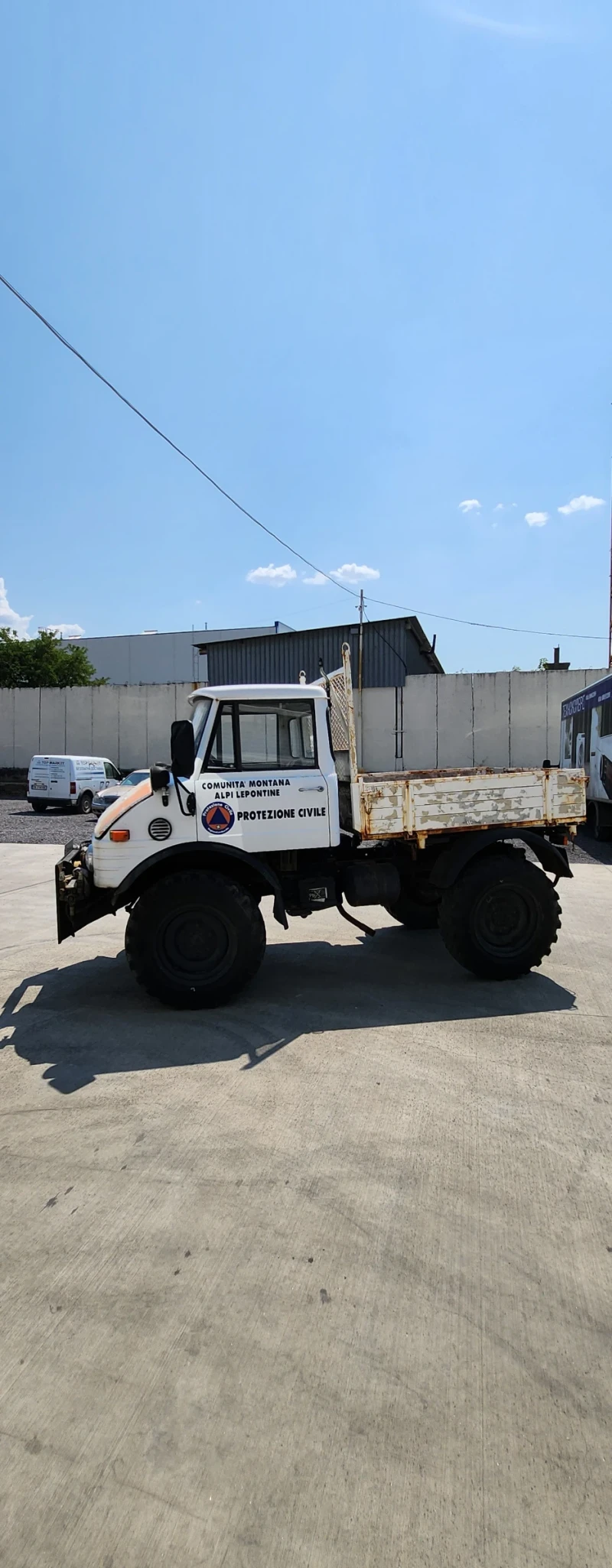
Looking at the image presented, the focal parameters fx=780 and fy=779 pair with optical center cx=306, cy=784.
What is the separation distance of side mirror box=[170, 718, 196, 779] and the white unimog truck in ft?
0.03

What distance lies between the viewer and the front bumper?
557cm

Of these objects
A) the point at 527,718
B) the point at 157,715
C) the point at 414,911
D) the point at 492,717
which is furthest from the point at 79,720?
the point at 414,911

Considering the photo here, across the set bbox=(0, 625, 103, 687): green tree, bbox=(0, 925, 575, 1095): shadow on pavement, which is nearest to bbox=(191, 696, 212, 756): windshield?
bbox=(0, 925, 575, 1095): shadow on pavement

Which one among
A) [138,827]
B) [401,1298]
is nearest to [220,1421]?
[401,1298]

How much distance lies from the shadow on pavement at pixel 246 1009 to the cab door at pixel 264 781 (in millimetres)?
1168

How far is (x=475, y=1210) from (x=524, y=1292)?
45 cm

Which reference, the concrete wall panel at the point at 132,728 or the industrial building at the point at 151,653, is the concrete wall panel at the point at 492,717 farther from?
the industrial building at the point at 151,653

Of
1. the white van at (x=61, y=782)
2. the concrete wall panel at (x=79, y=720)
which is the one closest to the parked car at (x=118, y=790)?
the white van at (x=61, y=782)

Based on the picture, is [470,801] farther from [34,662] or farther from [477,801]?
[34,662]

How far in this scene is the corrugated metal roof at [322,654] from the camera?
2738 centimetres

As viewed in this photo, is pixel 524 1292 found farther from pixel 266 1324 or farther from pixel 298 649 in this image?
pixel 298 649

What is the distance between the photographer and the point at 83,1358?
2.45 meters

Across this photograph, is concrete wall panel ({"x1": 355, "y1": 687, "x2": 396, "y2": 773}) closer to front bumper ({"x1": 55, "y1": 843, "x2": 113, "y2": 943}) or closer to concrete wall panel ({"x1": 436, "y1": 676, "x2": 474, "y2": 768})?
concrete wall panel ({"x1": 436, "y1": 676, "x2": 474, "y2": 768})

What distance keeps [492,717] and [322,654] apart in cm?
671
